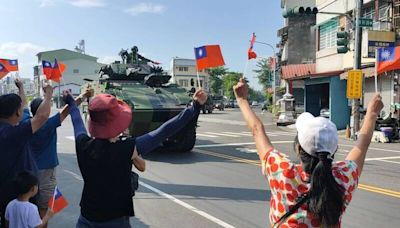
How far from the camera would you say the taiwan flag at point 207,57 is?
30.2 feet

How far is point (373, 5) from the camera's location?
22797 mm

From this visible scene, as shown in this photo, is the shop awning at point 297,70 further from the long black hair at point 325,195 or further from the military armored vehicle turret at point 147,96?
the long black hair at point 325,195

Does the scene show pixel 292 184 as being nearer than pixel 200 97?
Yes

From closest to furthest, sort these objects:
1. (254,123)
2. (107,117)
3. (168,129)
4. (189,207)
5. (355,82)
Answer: (107,117) < (254,123) < (168,129) < (189,207) < (355,82)

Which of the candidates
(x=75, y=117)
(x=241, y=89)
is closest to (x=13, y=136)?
(x=75, y=117)

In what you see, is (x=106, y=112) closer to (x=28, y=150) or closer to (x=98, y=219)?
(x=98, y=219)

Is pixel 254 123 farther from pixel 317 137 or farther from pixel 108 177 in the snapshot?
pixel 108 177

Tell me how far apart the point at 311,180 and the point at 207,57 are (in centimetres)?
719

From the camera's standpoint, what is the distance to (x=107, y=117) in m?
2.79

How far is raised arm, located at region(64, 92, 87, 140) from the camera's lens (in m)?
3.13

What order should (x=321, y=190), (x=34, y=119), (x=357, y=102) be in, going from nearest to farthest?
(x=321, y=190) < (x=34, y=119) < (x=357, y=102)

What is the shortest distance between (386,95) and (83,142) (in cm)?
2107

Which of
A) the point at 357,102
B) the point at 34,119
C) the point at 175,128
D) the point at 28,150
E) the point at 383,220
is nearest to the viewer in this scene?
the point at 175,128

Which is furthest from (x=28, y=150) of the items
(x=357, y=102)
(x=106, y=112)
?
(x=357, y=102)
